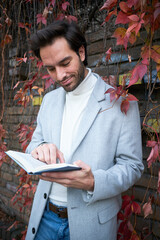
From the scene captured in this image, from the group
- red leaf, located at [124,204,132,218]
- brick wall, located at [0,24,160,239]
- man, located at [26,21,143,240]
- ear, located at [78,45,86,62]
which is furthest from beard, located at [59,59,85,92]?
red leaf, located at [124,204,132,218]

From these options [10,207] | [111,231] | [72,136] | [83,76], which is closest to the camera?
[111,231]

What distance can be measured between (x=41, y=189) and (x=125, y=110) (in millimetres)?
748

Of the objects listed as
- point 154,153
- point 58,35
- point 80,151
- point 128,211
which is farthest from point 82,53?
point 128,211

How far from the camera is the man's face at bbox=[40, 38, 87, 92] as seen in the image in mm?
1310

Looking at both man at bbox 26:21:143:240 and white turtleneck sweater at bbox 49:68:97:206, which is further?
white turtleneck sweater at bbox 49:68:97:206

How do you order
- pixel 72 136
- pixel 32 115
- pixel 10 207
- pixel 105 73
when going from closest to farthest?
pixel 72 136 → pixel 105 73 → pixel 32 115 → pixel 10 207

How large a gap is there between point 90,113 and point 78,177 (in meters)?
0.40

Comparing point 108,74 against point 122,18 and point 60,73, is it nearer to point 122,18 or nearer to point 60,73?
point 60,73

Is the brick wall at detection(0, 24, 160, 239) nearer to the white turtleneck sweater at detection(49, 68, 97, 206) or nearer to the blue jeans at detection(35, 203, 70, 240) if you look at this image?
the white turtleneck sweater at detection(49, 68, 97, 206)

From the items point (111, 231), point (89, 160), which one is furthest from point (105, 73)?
point (111, 231)

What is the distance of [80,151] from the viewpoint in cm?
117

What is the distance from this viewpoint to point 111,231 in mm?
1164

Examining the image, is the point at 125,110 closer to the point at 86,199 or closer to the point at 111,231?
the point at 86,199

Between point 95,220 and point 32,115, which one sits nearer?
point 95,220
